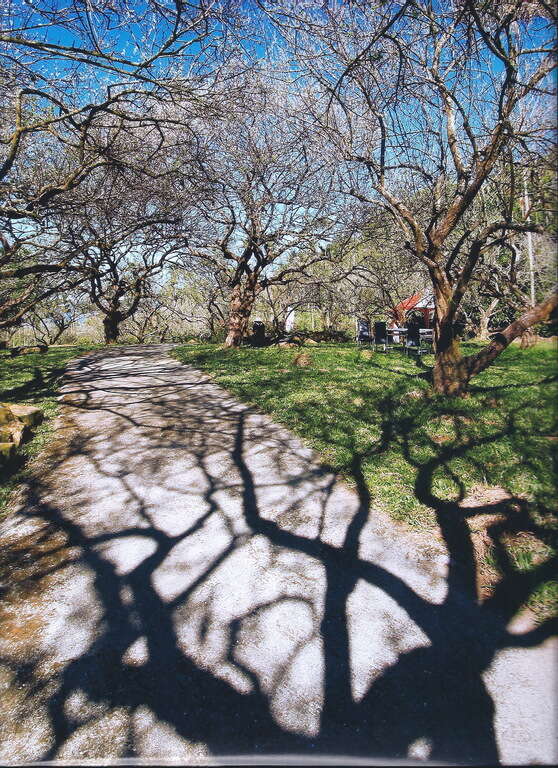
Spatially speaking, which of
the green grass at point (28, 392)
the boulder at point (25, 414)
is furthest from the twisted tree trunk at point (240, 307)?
the boulder at point (25, 414)

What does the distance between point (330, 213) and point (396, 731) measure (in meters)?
13.4

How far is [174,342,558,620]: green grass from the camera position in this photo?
2438 millimetres

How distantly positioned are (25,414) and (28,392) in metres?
3.15

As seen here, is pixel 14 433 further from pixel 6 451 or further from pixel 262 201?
pixel 262 201

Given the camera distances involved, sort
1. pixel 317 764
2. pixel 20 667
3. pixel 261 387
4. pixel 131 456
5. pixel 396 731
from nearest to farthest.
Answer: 1. pixel 317 764
2. pixel 396 731
3. pixel 20 667
4. pixel 131 456
5. pixel 261 387

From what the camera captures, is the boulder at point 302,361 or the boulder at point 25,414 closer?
the boulder at point 25,414

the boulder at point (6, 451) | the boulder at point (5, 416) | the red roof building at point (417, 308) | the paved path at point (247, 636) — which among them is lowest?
the paved path at point (247, 636)

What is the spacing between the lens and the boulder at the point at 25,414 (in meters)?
6.38

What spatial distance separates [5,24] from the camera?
4.88 m

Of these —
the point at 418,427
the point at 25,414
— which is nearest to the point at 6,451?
the point at 25,414

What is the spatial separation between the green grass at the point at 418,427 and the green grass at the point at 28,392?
3365 millimetres

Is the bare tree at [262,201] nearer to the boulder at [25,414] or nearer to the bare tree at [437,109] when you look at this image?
the bare tree at [437,109]

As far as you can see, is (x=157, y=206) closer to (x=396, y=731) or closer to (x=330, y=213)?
(x=330, y=213)

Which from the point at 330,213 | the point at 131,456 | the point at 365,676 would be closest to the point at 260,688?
the point at 365,676
